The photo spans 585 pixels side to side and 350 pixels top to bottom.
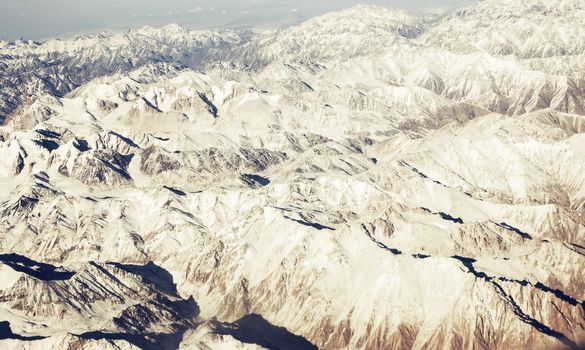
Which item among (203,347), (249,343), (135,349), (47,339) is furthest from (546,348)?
(47,339)

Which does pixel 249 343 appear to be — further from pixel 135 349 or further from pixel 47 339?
pixel 47 339

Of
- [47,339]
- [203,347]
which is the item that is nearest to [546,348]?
[203,347]

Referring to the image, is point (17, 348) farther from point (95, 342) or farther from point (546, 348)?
point (546, 348)

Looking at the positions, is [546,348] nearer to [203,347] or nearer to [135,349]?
[203,347]

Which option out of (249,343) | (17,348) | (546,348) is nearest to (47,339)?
(17,348)

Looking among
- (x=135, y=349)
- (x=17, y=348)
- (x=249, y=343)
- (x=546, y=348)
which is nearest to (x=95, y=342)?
(x=135, y=349)

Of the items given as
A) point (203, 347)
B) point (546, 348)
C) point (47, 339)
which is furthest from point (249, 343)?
point (546, 348)
